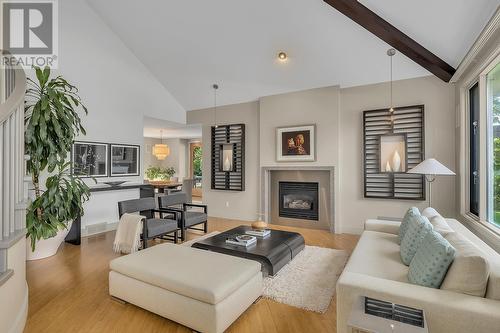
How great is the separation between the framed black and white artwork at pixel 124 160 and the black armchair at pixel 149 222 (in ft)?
4.95

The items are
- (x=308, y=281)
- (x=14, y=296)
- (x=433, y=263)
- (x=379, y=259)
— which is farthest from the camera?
(x=308, y=281)

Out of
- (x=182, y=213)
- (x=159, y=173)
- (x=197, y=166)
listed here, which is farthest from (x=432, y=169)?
(x=197, y=166)

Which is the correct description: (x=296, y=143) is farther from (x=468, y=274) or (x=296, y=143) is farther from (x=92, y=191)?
(x=468, y=274)

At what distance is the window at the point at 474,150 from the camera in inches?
138

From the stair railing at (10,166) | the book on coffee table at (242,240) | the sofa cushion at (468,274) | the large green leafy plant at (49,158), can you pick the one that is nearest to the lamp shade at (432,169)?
the sofa cushion at (468,274)

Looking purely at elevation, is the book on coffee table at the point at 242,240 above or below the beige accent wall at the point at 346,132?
below

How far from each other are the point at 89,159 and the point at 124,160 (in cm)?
75

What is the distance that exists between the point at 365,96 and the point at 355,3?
6.27ft

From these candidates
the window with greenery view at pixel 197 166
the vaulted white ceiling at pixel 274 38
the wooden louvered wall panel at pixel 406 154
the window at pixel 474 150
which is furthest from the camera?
the window with greenery view at pixel 197 166

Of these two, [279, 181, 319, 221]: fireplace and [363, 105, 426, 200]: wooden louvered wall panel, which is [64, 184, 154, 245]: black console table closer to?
[279, 181, 319, 221]: fireplace

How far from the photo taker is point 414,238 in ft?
7.70

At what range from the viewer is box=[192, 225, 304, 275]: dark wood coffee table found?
2957 mm

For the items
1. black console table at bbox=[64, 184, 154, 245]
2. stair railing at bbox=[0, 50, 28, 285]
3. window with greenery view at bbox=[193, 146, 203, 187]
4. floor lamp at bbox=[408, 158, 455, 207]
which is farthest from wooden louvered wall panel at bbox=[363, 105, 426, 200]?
window with greenery view at bbox=[193, 146, 203, 187]

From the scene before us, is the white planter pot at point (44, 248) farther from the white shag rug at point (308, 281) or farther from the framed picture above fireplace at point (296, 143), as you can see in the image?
the framed picture above fireplace at point (296, 143)
